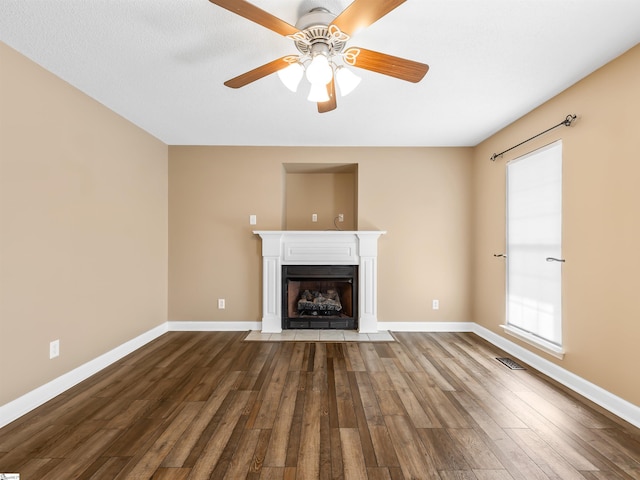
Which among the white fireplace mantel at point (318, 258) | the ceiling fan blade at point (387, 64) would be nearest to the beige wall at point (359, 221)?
the white fireplace mantel at point (318, 258)

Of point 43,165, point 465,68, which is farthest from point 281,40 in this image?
point 43,165

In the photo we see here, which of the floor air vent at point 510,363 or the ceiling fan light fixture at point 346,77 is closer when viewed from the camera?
the ceiling fan light fixture at point 346,77

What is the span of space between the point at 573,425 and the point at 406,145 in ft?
10.4

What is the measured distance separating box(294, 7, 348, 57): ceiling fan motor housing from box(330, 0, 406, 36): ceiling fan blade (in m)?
0.12

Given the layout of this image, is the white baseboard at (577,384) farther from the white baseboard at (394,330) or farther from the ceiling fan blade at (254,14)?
the ceiling fan blade at (254,14)

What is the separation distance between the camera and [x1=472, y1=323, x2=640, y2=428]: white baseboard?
197 cm

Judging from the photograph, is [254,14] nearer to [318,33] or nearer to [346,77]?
[318,33]

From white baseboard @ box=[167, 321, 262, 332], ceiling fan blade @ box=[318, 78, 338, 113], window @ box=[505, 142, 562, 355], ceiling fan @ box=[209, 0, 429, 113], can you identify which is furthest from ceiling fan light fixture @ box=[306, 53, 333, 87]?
white baseboard @ box=[167, 321, 262, 332]

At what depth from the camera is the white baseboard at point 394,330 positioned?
200cm

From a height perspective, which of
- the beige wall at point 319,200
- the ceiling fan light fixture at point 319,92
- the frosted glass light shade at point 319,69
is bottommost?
the beige wall at point 319,200

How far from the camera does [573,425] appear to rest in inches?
75.8

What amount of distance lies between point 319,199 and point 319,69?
2.79m

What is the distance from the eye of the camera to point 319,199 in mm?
4426

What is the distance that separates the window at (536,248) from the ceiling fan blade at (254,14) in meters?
2.46
